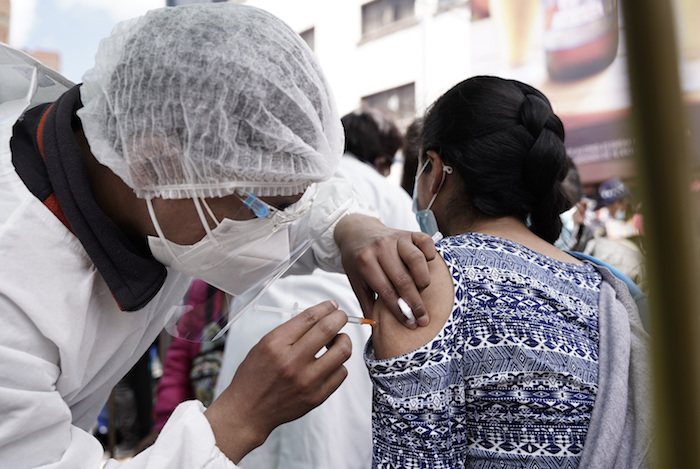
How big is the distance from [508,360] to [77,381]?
90 centimetres

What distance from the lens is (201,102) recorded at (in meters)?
1.03

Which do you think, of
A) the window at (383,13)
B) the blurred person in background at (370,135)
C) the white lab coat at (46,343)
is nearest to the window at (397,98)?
the window at (383,13)

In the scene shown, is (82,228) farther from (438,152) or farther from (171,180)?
(438,152)

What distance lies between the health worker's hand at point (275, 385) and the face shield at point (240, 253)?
198mm

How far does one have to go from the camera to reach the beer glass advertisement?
0.34 meters

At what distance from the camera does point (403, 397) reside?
1.09 metres

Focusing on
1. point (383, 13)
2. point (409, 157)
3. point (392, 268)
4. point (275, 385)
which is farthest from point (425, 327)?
point (383, 13)

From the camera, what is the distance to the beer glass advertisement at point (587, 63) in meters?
0.34

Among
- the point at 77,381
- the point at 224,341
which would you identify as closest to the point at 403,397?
the point at 77,381

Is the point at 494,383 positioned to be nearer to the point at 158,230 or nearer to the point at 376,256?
the point at 376,256

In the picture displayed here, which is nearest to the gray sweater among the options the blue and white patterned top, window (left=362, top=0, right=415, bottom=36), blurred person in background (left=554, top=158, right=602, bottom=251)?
the blue and white patterned top

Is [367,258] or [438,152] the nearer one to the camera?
[367,258]

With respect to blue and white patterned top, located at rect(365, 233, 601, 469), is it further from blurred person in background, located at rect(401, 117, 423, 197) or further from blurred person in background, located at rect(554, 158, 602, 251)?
blurred person in background, located at rect(554, 158, 602, 251)

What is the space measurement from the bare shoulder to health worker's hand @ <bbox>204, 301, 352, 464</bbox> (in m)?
0.09
